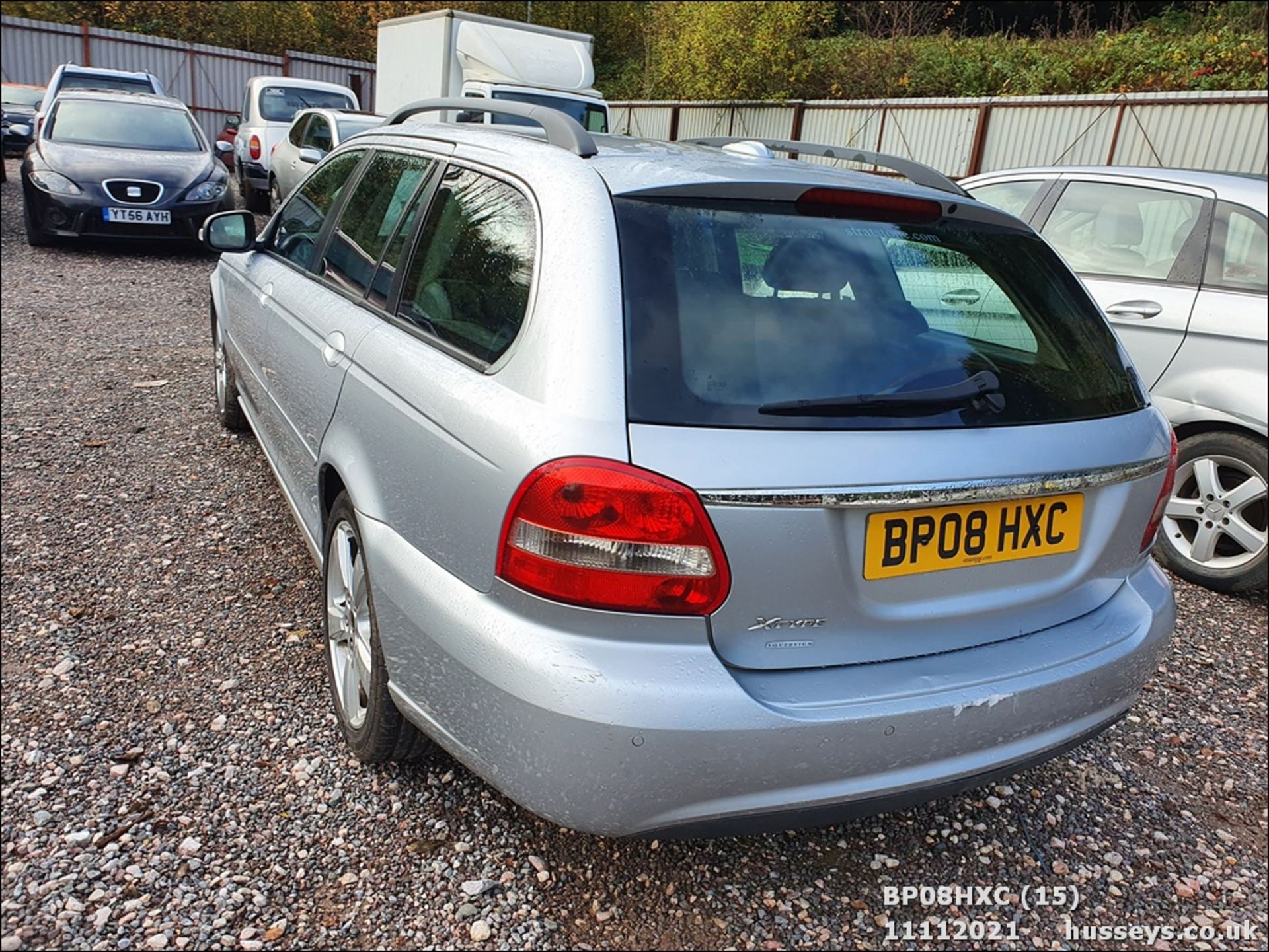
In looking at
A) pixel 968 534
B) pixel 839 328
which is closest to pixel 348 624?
pixel 839 328

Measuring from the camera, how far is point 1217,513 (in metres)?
4.24

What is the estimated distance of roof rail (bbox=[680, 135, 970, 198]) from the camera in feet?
9.18

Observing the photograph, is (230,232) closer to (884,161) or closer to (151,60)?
(884,161)

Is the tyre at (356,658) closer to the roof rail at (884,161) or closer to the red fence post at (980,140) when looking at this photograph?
the roof rail at (884,161)

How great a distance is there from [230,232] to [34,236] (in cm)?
774

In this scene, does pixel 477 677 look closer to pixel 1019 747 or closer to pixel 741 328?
pixel 741 328

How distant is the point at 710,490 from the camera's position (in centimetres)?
179

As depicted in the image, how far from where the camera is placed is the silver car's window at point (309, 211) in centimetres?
353

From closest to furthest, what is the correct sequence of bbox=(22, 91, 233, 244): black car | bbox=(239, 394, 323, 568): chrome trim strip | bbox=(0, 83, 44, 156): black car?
1. bbox=(239, 394, 323, 568): chrome trim strip
2. bbox=(22, 91, 233, 244): black car
3. bbox=(0, 83, 44, 156): black car

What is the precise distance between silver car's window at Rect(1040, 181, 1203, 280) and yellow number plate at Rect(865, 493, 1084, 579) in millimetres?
2979

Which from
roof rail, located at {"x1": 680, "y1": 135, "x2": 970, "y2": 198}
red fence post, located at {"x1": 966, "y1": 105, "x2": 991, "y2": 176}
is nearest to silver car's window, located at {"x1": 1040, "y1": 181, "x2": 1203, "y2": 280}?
roof rail, located at {"x1": 680, "y1": 135, "x2": 970, "y2": 198}

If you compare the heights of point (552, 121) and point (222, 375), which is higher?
point (552, 121)

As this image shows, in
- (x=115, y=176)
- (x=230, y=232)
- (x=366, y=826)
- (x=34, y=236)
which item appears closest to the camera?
(x=366, y=826)

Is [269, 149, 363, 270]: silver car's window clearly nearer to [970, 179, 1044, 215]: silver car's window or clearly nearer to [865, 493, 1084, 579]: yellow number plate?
[865, 493, 1084, 579]: yellow number plate
